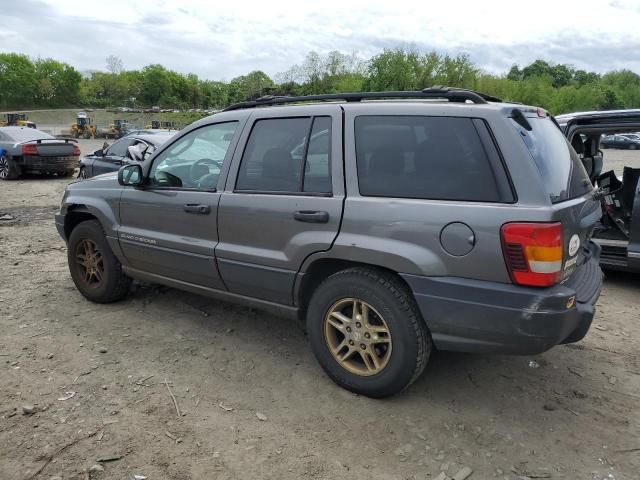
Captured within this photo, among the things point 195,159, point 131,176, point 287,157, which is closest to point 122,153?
point 131,176

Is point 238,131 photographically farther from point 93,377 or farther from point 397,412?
point 397,412

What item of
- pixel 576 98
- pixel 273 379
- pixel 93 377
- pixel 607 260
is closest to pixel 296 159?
pixel 273 379

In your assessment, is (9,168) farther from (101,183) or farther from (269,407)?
(269,407)

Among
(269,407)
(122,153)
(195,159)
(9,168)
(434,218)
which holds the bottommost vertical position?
(269,407)

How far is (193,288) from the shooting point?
4023mm

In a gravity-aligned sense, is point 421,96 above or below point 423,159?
above

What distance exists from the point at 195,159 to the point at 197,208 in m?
0.53

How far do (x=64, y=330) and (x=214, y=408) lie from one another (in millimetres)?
1845

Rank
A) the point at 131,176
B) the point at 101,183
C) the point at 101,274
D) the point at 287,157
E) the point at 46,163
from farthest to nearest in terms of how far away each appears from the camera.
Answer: the point at 46,163 → the point at 101,274 → the point at 101,183 → the point at 131,176 → the point at 287,157

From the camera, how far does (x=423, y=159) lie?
2.88m

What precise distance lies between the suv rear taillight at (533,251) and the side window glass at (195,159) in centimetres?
212

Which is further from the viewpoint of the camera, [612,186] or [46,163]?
[46,163]

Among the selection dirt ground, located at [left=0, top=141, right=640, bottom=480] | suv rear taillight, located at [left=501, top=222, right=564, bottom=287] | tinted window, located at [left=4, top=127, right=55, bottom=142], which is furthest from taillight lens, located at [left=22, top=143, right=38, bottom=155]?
suv rear taillight, located at [left=501, top=222, right=564, bottom=287]

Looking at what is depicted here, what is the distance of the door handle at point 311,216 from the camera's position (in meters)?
3.12
